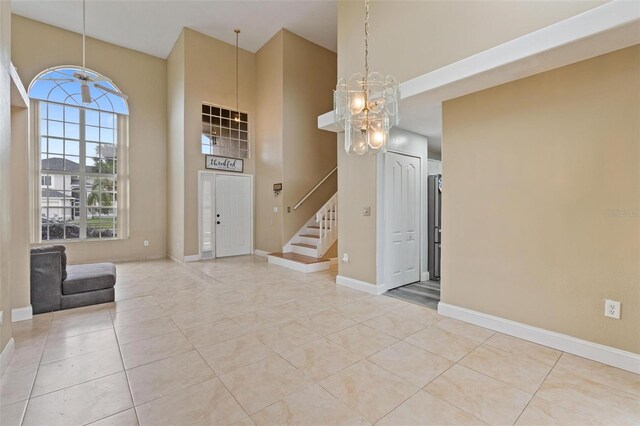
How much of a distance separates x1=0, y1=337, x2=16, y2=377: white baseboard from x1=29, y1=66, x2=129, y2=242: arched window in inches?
191

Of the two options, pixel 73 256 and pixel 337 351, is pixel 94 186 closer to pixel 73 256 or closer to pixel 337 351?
pixel 73 256

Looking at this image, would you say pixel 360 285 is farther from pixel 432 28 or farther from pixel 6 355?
pixel 6 355

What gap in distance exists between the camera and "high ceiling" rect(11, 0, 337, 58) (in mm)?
5684

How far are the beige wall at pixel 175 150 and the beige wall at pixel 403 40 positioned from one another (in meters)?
3.94

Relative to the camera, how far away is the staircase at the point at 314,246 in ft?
19.1

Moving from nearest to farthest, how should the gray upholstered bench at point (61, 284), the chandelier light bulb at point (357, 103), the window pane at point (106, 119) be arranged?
the chandelier light bulb at point (357, 103)
the gray upholstered bench at point (61, 284)
the window pane at point (106, 119)

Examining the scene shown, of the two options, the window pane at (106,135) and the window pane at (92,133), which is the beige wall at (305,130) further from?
the window pane at (92,133)

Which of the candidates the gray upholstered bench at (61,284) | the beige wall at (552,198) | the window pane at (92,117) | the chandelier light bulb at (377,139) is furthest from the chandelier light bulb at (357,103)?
the window pane at (92,117)

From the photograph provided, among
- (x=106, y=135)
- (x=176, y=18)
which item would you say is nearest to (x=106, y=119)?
(x=106, y=135)

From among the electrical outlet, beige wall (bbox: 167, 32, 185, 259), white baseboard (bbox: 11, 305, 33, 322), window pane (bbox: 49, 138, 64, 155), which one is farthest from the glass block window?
the electrical outlet

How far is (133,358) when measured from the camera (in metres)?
2.47

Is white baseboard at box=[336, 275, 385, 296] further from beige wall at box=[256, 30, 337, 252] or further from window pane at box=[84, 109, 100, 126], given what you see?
window pane at box=[84, 109, 100, 126]

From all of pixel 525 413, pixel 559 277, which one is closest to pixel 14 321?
pixel 525 413

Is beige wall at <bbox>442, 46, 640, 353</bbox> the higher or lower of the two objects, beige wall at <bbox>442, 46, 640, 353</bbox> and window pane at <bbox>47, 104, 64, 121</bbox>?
the lower
